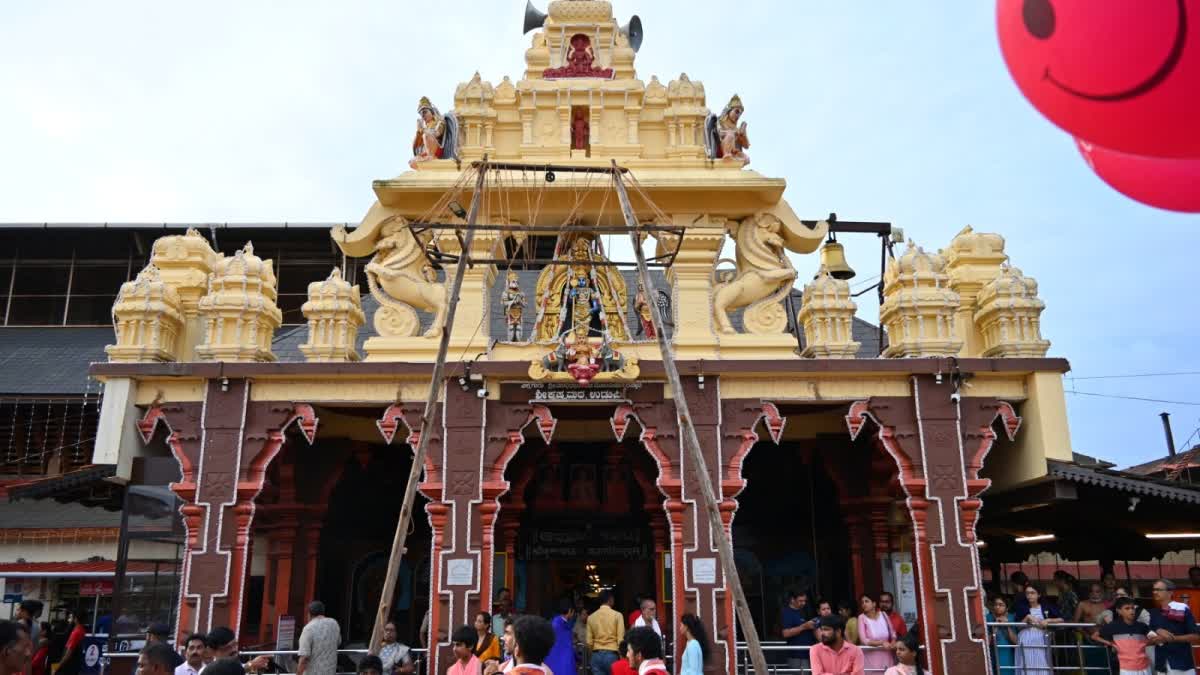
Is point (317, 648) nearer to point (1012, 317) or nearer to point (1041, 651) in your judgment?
point (1041, 651)

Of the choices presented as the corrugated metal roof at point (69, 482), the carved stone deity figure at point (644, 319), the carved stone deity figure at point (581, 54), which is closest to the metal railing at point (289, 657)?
the corrugated metal roof at point (69, 482)

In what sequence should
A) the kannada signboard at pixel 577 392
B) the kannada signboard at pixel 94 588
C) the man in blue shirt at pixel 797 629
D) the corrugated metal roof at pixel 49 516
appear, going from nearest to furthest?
the man in blue shirt at pixel 797 629 < the kannada signboard at pixel 577 392 < the kannada signboard at pixel 94 588 < the corrugated metal roof at pixel 49 516

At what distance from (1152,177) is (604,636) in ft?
28.6

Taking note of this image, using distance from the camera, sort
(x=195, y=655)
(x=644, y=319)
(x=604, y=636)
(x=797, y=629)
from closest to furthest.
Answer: (x=195, y=655)
(x=604, y=636)
(x=797, y=629)
(x=644, y=319)

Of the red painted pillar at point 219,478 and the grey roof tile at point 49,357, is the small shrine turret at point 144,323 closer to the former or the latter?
the red painted pillar at point 219,478

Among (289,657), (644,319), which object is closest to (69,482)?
(289,657)

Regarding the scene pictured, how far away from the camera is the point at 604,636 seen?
10.9 meters

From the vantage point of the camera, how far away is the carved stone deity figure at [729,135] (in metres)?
14.4

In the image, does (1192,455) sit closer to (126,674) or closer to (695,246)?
(695,246)

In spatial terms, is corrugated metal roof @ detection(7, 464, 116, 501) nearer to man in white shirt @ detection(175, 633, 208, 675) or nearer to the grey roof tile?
man in white shirt @ detection(175, 633, 208, 675)

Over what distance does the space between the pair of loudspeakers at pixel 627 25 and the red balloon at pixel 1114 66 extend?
44.4 feet

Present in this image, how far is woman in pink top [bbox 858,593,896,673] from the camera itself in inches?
426

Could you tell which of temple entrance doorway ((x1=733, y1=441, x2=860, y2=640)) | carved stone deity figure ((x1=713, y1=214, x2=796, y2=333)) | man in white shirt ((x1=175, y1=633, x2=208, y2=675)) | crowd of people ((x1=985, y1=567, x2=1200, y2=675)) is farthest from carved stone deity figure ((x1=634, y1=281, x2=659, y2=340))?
man in white shirt ((x1=175, y1=633, x2=208, y2=675))

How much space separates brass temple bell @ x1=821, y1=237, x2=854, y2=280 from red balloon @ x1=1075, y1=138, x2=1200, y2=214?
11144 mm
